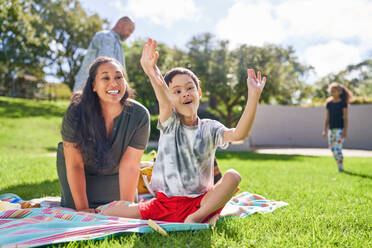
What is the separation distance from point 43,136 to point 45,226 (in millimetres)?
10086

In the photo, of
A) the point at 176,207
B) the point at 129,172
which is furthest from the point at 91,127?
the point at 176,207

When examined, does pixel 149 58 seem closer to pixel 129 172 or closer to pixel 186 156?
pixel 186 156

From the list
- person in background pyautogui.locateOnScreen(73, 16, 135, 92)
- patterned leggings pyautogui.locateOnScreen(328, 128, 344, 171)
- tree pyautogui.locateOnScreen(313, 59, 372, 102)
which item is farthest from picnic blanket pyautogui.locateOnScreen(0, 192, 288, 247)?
tree pyautogui.locateOnScreen(313, 59, 372, 102)

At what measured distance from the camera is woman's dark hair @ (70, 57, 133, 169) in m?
2.54

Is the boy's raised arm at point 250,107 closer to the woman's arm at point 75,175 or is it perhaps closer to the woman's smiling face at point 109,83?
the woman's smiling face at point 109,83

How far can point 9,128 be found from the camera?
1150cm

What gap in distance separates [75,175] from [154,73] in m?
1.12

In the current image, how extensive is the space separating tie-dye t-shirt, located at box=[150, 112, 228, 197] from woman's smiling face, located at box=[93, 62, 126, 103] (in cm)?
55

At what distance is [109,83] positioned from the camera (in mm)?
2572

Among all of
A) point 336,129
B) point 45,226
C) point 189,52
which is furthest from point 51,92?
point 45,226

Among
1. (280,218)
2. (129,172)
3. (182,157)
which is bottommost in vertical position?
(280,218)

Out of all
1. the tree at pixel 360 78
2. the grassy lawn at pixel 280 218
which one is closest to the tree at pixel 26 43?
the grassy lawn at pixel 280 218

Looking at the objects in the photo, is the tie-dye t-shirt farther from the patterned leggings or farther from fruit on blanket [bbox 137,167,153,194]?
the patterned leggings

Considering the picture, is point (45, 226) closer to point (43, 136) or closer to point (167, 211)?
point (167, 211)
